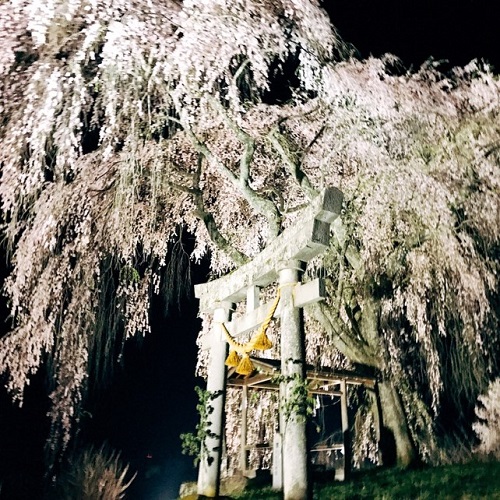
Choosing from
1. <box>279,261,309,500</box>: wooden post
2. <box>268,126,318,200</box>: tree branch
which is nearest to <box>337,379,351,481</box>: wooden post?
<box>279,261,309,500</box>: wooden post

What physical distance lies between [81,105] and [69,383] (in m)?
5.27

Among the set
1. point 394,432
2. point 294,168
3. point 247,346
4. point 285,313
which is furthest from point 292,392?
point 394,432

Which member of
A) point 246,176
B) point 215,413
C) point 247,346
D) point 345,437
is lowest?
point 345,437

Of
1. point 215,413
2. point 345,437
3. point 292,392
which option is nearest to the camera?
point 292,392

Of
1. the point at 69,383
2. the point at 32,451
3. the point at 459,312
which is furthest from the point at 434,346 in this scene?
the point at 32,451

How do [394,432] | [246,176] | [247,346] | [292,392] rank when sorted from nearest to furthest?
1. [292,392]
2. [247,346]
3. [246,176]
4. [394,432]

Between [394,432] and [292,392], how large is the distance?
12.3 feet

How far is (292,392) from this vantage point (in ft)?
16.3

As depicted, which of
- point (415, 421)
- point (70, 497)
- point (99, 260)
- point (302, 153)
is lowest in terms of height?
point (70, 497)

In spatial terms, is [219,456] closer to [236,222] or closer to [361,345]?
[361,345]

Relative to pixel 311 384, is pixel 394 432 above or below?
below

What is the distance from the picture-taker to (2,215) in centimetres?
710

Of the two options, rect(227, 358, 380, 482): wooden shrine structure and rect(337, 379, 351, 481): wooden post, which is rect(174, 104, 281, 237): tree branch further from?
rect(337, 379, 351, 481): wooden post

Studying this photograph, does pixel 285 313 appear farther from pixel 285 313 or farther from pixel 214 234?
pixel 214 234
